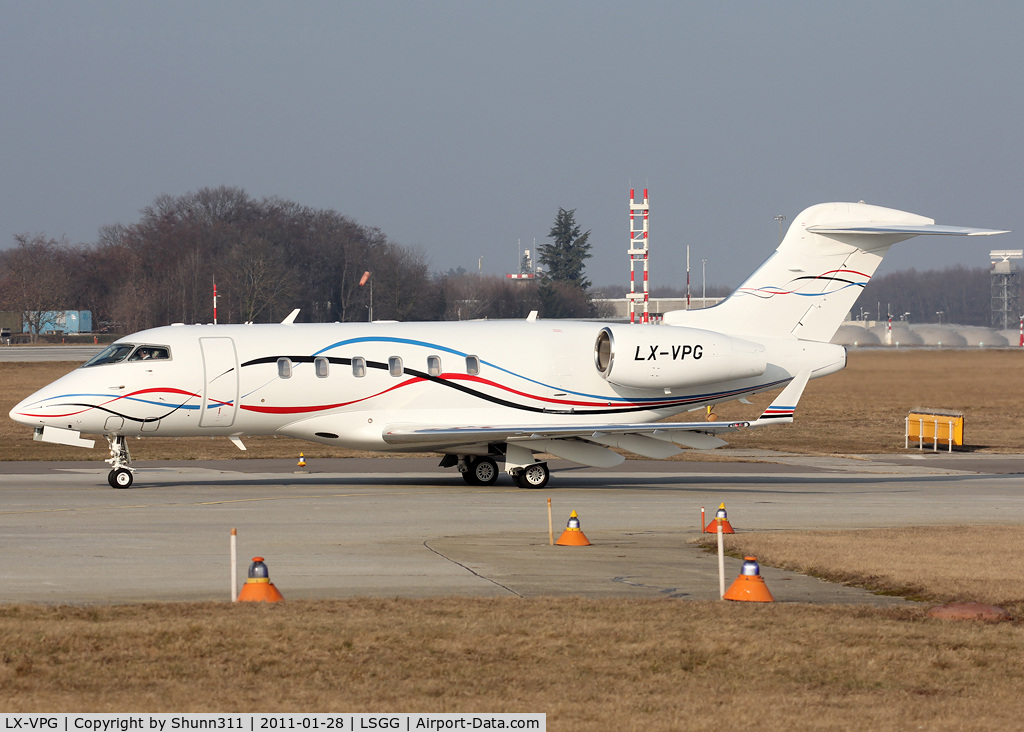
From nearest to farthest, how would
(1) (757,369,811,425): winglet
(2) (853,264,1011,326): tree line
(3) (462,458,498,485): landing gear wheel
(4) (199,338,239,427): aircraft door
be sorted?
1. (1) (757,369,811,425): winglet
2. (4) (199,338,239,427): aircraft door
3. (3) (462,458,498,485): landing gear wheel
4. (2) (853,264,1011,326): tree line

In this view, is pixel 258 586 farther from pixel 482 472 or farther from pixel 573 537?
pixel 482 472

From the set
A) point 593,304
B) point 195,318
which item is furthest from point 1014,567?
point 593,304

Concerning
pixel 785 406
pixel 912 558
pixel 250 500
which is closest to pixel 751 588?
pixel 912 558

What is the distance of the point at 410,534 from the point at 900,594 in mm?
7529

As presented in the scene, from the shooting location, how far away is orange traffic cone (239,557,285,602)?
11.0m

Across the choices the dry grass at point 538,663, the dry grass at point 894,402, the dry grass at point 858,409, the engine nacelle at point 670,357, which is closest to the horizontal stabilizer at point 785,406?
the engine nacelle at point 670,357

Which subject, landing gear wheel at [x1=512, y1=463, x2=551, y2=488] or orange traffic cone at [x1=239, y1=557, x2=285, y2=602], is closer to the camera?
orange traffic cone at [x1=239, y1=557, x2=285, y2=602]

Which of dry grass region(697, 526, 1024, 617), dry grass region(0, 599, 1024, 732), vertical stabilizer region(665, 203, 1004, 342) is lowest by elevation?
dry grass region(697, 526, 1024, 617)

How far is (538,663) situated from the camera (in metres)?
8.90

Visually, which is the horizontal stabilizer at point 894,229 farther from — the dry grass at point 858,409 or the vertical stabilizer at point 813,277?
the dry grass at point 858,409

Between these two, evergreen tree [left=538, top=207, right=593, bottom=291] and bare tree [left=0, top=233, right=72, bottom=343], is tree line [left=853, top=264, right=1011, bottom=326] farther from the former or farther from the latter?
bare tree [left=0, top=233, right=72, bottom=343]

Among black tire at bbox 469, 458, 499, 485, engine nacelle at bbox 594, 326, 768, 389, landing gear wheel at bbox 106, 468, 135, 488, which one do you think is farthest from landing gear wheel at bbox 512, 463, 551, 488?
landing gear wheel at bbox 106, 468, 135, 488

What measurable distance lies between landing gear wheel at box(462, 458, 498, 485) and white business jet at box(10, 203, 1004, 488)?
0.05m

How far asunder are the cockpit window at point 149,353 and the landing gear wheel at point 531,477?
788cm
